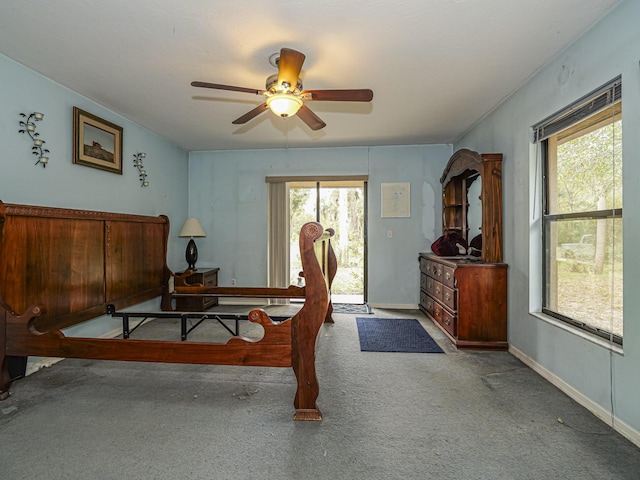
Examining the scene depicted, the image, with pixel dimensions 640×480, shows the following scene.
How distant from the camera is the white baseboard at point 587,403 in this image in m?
1.70

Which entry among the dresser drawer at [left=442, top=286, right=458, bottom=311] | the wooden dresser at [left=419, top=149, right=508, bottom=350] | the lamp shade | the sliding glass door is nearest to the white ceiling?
the wooden dresser at [left=419, top=149, right=508, bottom=350]

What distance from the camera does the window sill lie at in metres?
1.82

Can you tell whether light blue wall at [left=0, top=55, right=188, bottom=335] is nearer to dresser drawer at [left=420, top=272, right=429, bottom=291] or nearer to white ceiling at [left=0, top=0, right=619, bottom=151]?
white ceiling at [left=0, top=0, right=619, bottom=151]

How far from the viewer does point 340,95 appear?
2168mm

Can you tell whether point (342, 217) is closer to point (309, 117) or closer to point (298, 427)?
point (309, 117)

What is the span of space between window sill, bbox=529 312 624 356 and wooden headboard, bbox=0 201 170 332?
11.9ft

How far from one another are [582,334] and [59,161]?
4202mm

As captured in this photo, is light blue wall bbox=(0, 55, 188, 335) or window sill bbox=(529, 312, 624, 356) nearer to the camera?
window sill bbox=(529, 312, 624, 356)

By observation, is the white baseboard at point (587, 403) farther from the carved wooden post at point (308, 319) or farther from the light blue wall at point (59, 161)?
the light blue wall at point (59, 161)

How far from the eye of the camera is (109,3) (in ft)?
5.86

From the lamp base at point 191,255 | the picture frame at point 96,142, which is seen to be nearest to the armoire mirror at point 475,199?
the lamp base at point 191,255

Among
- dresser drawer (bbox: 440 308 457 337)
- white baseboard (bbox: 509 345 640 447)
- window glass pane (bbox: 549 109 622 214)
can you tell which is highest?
window glass pane (bbox: 549 109 622 214)

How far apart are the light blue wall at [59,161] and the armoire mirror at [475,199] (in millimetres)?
3759

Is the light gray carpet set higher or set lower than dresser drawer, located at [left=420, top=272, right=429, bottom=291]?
lower
